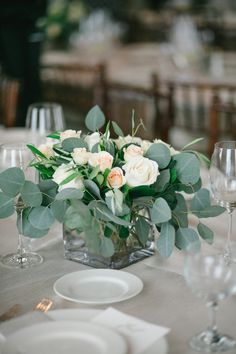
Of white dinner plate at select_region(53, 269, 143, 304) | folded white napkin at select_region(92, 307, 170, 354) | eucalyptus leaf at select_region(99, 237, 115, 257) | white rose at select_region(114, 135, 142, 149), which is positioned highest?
white rose at select_region(114, 135, 142, 149)

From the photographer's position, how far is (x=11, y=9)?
526 centimetres

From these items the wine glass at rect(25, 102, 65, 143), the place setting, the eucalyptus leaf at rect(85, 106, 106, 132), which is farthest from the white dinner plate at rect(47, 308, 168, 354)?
the wine glass at rect(25, 102, 65, 143)

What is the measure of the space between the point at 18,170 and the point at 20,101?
4125mm

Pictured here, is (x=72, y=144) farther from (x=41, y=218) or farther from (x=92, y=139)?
(x=41, y=218)

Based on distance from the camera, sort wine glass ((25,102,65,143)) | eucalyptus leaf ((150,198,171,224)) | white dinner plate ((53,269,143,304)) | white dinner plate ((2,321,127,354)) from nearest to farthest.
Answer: white dinner plate ((2,321,127,354)) < white dinner plate ((53,269,143,304)) < eucalyptus leaf ((150,198,171,224)) < wine glass ((25,102,65,143))

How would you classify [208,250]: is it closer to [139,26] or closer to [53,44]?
[53,44]

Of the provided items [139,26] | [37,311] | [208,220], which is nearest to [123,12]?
[139,26]

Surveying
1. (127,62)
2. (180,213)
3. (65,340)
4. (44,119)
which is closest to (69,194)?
(180,213)

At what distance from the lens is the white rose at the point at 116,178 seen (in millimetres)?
1367

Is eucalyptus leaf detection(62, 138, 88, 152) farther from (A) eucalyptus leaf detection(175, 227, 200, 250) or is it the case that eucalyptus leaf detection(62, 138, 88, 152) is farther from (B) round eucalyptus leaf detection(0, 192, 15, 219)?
(A) eucalyptus leaf detection(175, 227, 200, 250)

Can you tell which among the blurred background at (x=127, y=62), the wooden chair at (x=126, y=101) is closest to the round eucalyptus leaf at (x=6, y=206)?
the blurred background at (x=127, y=62)

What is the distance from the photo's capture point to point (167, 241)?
1.43 meters

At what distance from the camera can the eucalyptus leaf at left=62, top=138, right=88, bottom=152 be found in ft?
4.80

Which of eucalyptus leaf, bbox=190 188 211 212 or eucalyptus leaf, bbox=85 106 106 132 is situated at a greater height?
eucalyptus leaf, bbox=85 106 106 132
